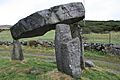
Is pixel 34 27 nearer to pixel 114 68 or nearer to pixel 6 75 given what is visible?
pixel 6 75

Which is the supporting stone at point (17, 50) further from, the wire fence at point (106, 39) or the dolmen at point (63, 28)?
the wire fence at point (106, 39)

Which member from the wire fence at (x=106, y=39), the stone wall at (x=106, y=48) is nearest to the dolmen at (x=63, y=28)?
the stone wall at (x=106, y=48)

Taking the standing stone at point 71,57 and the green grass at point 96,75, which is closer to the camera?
the standing stone at point 71,57

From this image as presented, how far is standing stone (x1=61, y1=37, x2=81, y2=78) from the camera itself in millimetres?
19969

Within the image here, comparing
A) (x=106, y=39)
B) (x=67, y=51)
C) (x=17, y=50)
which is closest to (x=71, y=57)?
(x=67, y=51)

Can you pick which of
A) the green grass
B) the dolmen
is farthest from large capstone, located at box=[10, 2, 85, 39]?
the green grass

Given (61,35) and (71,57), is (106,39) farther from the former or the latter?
(71,57)

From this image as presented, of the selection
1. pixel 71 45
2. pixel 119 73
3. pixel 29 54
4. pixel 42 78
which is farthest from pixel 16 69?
pixel 29 54

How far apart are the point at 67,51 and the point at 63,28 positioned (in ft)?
4.41

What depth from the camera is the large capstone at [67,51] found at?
2000cm

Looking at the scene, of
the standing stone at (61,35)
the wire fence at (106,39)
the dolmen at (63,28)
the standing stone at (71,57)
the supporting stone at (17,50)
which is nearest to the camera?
the standing stone at (71,57)

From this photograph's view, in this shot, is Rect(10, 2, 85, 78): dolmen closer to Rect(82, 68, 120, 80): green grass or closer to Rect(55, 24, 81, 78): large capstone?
Rect(55, 24, 81, 78): large capstone

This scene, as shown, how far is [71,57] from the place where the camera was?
65.6 ft

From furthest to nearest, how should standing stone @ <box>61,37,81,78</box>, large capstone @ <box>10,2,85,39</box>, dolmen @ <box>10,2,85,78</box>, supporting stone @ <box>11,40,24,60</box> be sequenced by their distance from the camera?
supporting stone @ <box>11,40,24,60</box>
large capstone @ <box>10,2,85,39</box>
dolmen @ <box>10,2,85,78</box>
standing stone @ <box>61,37,81,78</box>
